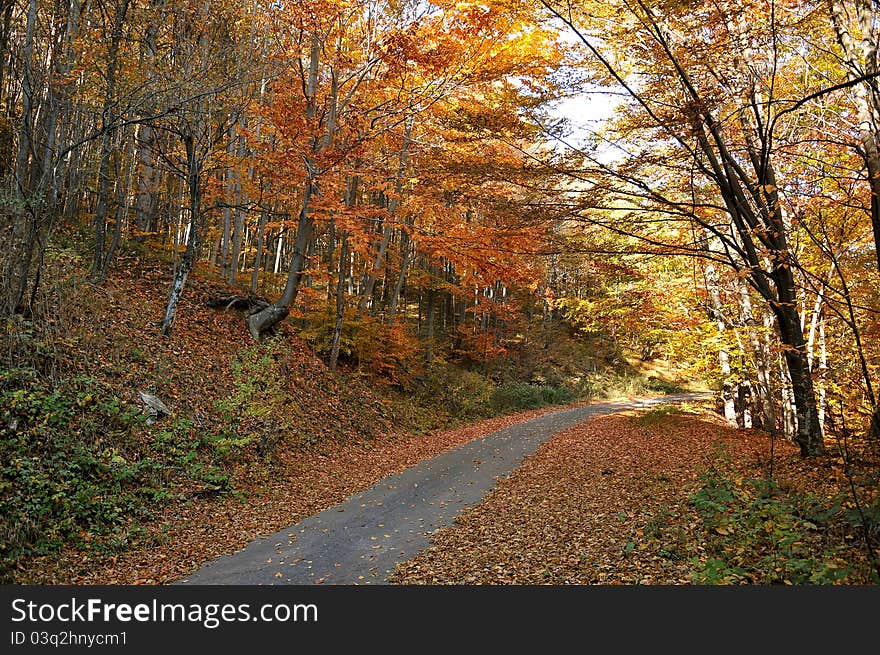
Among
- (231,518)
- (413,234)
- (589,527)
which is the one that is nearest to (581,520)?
(589,527)

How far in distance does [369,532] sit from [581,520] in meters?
2.92

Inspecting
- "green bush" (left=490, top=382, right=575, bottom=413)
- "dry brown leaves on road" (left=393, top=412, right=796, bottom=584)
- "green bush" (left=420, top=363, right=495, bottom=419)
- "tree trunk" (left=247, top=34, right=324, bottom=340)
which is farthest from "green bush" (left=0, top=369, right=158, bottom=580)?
"green bush" (left=490, top=382, right=575, bottom=413)

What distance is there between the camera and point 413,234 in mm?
14422

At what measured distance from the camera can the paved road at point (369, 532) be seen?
19.1ft

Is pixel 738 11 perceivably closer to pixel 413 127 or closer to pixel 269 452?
pixel 269 452

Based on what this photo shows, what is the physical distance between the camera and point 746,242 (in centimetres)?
822

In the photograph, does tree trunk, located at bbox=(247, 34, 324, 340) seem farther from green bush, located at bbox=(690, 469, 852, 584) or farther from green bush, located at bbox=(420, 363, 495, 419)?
green bush, located at bbox=(690, 469, 852, 584)

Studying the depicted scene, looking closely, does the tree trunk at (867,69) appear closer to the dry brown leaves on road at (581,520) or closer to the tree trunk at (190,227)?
the dry brown leaves on road at (581,520)

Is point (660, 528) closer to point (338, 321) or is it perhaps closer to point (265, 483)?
point (265, 483)

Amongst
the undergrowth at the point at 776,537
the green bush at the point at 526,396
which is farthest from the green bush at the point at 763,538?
the green bush at the point at 526,396

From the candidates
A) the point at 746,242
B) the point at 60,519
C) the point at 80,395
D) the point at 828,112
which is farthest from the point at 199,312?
the point at 828,112

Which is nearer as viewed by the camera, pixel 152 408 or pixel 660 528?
pixel 660 528

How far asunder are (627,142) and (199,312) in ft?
36.7

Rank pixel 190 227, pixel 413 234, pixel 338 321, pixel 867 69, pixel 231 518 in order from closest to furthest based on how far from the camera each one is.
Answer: pixel 867 69 < pixel 231 518 < pixel 190 227 < pixel 413 234 < pixel 338 321
